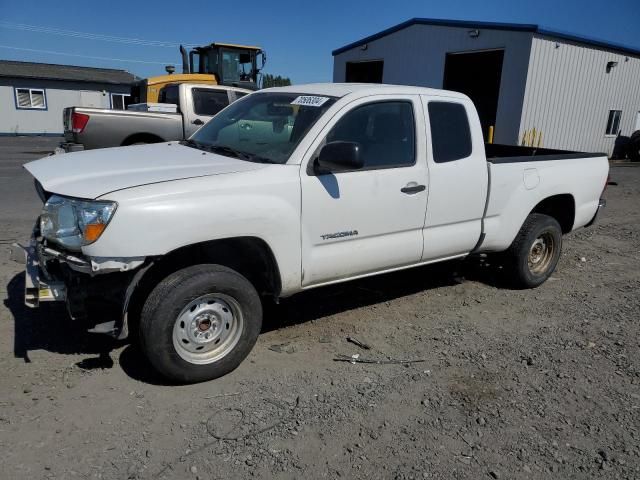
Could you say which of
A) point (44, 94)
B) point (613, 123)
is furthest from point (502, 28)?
point (44, 94)

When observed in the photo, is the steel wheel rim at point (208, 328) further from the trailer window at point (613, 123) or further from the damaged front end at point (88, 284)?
the trailer window at point (613, 123)

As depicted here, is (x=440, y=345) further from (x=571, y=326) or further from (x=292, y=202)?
(x=292, y=202)

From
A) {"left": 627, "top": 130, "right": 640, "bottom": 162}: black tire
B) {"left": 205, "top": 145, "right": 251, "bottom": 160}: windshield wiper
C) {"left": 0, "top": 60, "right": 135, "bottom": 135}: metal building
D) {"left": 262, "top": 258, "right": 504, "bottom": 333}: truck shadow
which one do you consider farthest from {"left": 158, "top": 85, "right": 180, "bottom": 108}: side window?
{"left": 0, "top": 60, "right": 135, "bottom": 135}: metal building

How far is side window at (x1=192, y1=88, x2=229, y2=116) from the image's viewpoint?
1082cm

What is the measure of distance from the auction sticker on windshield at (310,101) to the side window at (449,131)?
98 centimetres

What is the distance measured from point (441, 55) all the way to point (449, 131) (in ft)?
51.3

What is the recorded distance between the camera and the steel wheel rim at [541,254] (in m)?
5.49

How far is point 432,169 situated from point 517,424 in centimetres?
203

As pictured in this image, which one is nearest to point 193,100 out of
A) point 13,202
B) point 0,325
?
point 13,202

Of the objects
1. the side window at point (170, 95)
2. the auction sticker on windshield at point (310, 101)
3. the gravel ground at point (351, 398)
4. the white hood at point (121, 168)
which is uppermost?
the side window at point (170, 95)

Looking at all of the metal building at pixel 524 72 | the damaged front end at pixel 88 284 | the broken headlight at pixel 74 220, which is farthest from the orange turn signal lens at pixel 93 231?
the metal building at pixel 524 72

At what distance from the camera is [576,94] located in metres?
18.4

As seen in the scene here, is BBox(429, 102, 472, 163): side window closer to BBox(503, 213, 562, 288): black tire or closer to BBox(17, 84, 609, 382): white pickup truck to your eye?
BBox(17, 84, 609, 382): white pickup truck

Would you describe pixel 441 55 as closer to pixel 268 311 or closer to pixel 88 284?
pixel 268 311
